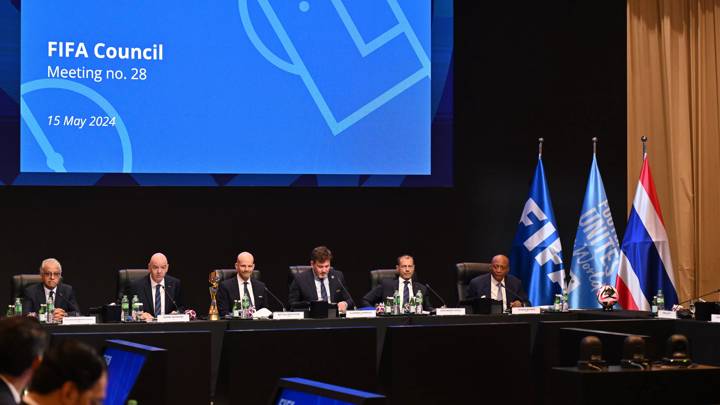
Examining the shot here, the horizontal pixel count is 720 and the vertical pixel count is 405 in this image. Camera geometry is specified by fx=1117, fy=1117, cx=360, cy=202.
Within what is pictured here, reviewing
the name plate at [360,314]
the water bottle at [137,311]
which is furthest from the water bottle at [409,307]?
the water bottle at [137,311]

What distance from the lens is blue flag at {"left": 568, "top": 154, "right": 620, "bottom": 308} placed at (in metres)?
9.75

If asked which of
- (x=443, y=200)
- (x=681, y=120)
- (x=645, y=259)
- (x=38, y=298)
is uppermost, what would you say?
(x=681, y=120)

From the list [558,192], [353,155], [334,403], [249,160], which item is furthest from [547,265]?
[334,403]

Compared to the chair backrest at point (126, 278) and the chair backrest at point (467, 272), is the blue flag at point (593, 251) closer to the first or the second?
the chair backrest at point (467, 272)

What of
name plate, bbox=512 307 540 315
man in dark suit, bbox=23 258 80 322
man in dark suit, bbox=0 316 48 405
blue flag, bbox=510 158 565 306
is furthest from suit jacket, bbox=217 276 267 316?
man in dark suit, bbox=0 316 48 405

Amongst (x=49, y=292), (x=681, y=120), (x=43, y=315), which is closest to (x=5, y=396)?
(x=43, y=315)

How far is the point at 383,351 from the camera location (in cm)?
723

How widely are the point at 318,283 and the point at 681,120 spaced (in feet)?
13.8

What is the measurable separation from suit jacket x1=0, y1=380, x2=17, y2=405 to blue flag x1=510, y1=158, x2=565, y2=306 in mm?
7225

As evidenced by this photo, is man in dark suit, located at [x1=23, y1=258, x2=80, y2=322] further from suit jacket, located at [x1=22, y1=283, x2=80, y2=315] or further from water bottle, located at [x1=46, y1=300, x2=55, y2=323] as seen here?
water bottle, located at [x1=46, y1=300, x2=55, y2=323]

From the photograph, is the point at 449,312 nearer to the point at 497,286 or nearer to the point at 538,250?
the point at 497,286

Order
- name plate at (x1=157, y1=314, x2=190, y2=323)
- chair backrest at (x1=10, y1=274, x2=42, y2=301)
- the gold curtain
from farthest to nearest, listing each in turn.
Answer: the gold curtain < chair backrest at (x1=10, y1=274, x2=42, y2=301) < name plate at (x1=157, y1=314, x2=190, y2=323)

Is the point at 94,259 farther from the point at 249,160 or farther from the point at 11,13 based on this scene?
the point at 11,13

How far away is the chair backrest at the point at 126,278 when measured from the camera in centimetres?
815
